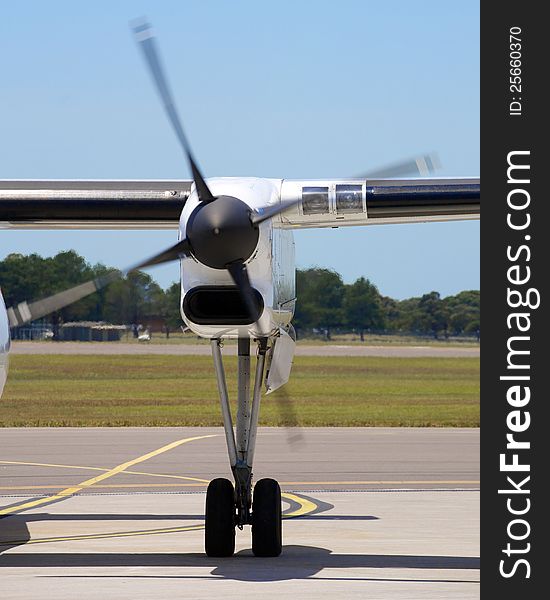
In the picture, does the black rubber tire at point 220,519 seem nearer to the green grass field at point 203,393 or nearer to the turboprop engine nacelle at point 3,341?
the green grass field at point 203,393

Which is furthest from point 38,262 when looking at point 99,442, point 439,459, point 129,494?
point 129,494

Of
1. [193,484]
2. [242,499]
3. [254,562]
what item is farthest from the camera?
[193,484]

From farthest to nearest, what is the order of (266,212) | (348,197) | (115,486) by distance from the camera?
(115,486), (348,197), (266,212)

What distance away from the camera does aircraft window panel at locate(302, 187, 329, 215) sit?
13.0 meters

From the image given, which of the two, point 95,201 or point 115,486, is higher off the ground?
point 95,201

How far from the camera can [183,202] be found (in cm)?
1537

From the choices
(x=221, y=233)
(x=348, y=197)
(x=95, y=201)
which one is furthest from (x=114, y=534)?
(x=221, y=233)

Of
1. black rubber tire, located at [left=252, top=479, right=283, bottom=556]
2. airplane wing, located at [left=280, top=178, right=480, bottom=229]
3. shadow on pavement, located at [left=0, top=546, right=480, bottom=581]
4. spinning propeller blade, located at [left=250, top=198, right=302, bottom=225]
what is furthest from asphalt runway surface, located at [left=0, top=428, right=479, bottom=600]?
airplane wing, located at [left=280, top=178, right=480, bottom=229]

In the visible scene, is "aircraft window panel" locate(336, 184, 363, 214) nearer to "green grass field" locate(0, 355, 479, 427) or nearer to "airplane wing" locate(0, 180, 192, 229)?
"green grass field" locate(0, 355, 479, 427)

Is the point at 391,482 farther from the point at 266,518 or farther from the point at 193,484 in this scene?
the point at 266,518

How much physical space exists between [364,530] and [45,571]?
173 inches

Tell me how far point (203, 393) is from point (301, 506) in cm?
3130

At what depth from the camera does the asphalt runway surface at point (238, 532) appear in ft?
38.4

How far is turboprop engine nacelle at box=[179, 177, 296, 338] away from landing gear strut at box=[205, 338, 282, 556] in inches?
26.4
